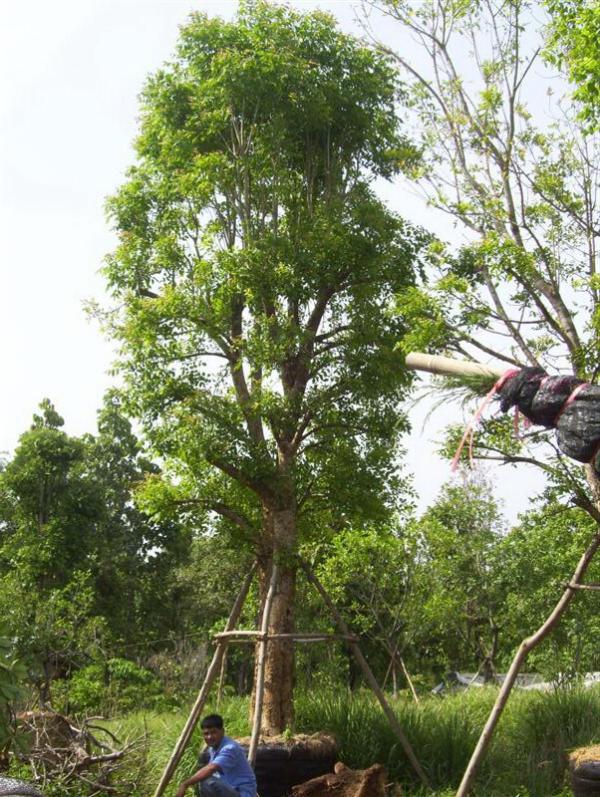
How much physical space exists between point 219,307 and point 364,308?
5.88 ft

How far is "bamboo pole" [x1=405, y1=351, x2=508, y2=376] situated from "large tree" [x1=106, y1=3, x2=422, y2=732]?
7644 mm

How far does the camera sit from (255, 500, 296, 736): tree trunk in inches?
447

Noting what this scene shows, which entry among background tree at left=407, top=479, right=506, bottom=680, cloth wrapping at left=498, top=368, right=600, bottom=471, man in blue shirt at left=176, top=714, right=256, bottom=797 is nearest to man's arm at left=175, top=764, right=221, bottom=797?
man in blue shirt at left=176, top=714, right=256, bottom=797

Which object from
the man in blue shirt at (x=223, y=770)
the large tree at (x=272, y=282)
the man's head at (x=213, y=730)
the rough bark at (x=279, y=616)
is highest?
the large tree at (x=272, y=282)

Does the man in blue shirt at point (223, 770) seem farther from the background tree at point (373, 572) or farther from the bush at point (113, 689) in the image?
the background tree at point (373, 572)

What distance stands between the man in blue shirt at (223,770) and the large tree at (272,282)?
13.0ft

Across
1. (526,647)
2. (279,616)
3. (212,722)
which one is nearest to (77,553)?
(279,616)

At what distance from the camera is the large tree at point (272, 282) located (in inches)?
461

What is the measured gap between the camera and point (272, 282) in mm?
11680

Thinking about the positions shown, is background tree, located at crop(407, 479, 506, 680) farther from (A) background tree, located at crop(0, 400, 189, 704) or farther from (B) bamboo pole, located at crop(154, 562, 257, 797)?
(B) bamboo pole, located at crop(154, 562, 257, 797)

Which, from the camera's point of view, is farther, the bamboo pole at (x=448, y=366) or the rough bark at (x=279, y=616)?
the rough bark at (x=279, y=616)

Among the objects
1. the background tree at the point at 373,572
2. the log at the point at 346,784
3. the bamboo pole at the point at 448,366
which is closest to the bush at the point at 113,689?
the background tree at the point at 373,572

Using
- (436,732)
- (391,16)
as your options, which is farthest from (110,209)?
(436,732)

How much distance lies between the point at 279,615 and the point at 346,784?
2.73 meters
